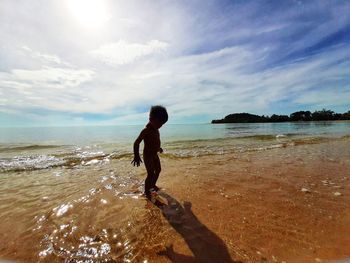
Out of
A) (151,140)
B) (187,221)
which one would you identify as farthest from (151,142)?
(187,221)

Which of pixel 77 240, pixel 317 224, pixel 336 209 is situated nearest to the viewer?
pixel 77 240

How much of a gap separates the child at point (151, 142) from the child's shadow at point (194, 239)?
3.07ft

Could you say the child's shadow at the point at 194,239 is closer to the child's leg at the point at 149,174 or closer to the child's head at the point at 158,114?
the child's leg at the point at 149,174

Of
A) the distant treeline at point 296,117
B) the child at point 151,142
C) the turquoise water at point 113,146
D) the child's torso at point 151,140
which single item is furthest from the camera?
the distant treeline at point 296,117

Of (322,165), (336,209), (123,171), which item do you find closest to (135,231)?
(336,209)

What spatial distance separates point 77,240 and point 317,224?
342 centimetres

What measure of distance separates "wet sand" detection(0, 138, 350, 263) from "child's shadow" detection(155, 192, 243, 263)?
0.01 metres

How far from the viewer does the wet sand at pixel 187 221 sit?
2.72m

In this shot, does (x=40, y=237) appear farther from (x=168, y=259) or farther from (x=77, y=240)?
(x=168, y=259)

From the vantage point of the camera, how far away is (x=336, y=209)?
12.4 feet

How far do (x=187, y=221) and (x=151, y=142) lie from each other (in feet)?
6.47

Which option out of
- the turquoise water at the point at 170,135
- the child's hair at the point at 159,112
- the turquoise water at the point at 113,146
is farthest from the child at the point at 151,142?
the turquoise water at the point at 170,135

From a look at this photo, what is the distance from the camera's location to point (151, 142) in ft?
16.2

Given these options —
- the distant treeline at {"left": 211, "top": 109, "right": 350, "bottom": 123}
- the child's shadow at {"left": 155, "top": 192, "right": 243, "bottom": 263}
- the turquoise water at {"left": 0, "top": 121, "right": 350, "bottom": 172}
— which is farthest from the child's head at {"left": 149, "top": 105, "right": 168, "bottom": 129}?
the distant treeline at {"left": 211, "top": 109, "right": 350, "bottom": 123}
